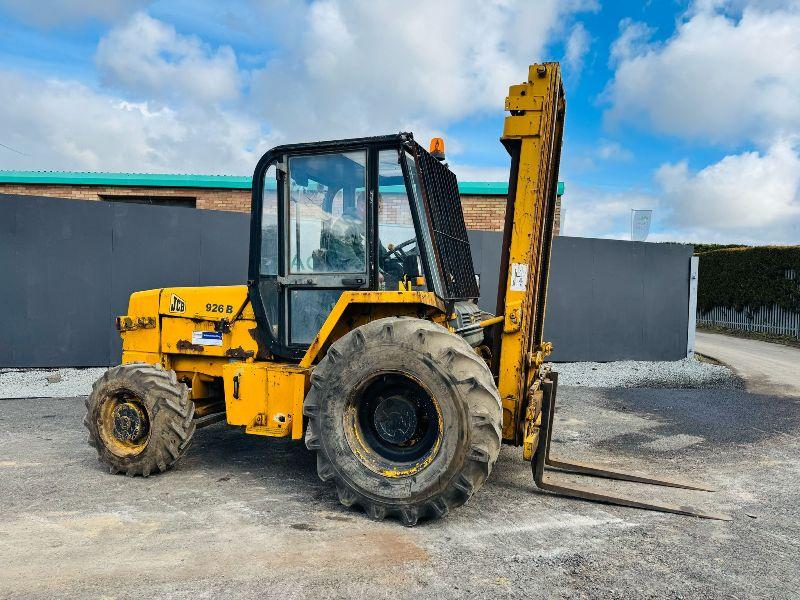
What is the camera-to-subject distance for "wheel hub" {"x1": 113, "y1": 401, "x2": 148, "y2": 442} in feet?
17.7

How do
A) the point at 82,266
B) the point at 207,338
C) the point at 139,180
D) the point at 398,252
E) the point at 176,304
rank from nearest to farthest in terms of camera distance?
the point at 398,252 → the point at 207,338 → the point at 176,304 → the point at 82,266 → the point at 139,180

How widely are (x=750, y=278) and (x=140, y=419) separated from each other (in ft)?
69.3

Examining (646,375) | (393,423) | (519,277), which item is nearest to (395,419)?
(393,423)

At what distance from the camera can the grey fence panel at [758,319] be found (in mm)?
19188

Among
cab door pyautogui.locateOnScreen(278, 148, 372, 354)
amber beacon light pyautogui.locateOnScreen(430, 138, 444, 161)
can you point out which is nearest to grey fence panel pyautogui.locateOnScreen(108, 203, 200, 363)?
cab door pyautogui.locateOnScreen(278, 148, 372, 354)

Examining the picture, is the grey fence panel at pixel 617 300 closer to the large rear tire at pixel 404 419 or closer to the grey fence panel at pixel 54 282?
the grey fence panel at pixel 54 282

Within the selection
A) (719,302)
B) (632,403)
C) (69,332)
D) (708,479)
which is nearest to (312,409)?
(708,479)

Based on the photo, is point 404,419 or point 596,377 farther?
point 596,377

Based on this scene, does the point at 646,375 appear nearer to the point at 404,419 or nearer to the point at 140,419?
the point at 404,419

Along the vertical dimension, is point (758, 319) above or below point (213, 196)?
below

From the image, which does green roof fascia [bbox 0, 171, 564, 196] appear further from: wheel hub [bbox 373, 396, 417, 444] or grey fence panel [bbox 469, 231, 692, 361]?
wheel hub [bbox 373, 396, 417, 444]

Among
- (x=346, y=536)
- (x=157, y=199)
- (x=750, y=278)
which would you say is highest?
(x=157, y=199)

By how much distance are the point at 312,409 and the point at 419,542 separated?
3.94 ft

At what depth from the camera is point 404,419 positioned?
4469mm
